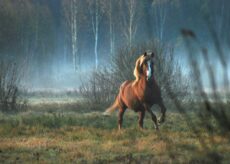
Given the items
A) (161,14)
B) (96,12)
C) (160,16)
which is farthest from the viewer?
(96,12)

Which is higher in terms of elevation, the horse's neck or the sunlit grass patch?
the horse's neck

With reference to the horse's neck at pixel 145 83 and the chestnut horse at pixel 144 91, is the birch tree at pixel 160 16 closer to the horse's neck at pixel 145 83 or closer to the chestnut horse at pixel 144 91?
the chestnut horse at pixel 144 91

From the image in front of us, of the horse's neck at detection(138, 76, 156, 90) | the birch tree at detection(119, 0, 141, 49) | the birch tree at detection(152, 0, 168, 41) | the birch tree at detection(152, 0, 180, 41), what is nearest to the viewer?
the horse's neck at detection(138, 76, 156, 90)

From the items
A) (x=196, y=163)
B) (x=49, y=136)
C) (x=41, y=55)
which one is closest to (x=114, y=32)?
(x=41, y=55)

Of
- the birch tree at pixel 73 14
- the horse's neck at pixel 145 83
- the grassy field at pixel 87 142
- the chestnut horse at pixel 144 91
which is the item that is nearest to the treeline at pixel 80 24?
→ the birch tree at pixel 73 14

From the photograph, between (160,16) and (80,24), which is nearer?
(160,16)

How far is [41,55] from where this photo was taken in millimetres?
60438

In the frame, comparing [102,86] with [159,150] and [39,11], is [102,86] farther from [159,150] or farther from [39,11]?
[39,11]

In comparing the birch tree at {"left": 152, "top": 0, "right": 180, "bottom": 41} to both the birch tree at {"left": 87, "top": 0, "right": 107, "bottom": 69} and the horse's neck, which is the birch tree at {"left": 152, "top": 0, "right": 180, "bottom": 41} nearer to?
the birch tree at {"left": 87, "top": 0, "right": 107, "bottom": 69}

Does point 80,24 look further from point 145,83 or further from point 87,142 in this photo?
point 87,142

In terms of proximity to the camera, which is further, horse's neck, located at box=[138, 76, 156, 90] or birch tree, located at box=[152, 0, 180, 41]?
birch tree, located at box=[152, 0, 180, 41]

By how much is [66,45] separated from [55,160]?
59.8m

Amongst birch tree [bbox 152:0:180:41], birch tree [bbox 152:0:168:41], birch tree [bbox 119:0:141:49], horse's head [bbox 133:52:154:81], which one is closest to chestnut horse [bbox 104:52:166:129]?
horse's head [bbox 133:52:154:81]

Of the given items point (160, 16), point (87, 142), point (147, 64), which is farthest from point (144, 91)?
point (160, 16)
